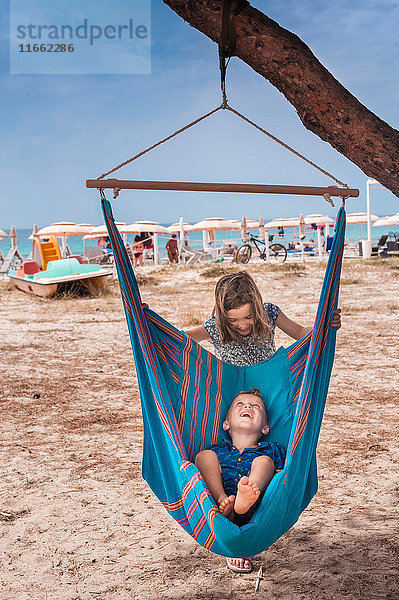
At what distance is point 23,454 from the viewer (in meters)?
3.01

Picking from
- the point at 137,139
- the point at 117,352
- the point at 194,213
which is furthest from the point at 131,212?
the point at 117,352

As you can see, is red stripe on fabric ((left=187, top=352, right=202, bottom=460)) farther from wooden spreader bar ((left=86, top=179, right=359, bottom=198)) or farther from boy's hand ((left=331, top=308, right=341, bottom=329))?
wooden spreader bar ((left=86, top=179, right=359, bottom=198))

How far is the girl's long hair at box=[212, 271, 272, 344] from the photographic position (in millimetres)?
1961

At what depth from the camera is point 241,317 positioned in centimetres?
197

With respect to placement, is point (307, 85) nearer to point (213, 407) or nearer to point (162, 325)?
point (162, 325)

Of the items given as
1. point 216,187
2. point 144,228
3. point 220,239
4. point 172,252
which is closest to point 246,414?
point 216,187

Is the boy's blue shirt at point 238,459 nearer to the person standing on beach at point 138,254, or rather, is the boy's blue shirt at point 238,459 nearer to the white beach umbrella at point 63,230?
the person standing on beach at point 138,254

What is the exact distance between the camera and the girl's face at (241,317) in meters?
1.96

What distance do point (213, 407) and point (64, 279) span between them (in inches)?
278

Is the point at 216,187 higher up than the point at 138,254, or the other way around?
the point at 216,187

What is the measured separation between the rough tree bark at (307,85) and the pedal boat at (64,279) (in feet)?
23.2

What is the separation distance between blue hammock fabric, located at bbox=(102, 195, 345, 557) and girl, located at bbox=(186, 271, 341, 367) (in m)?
0.09

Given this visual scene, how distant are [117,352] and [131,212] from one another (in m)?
97.4

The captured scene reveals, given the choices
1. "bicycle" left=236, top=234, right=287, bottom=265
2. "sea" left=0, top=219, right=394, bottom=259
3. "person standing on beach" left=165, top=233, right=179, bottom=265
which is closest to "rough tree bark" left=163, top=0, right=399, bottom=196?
"sea" left=0, top=219, right=394, bottom=259
